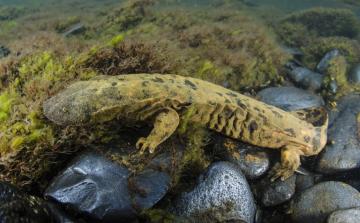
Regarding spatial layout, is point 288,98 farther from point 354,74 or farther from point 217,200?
point 217,200

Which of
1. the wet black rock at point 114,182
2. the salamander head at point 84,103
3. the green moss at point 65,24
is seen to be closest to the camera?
the wet black rock at point 114,182

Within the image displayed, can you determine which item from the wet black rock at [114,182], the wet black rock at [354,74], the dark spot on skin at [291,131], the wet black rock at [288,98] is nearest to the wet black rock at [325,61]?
the wet black rock at [354,74]

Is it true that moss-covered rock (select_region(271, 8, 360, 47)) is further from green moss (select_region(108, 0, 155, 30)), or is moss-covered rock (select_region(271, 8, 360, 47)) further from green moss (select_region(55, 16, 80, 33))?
green moss (select_region(55, 16, 80, 33))

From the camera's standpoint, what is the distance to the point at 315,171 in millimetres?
4469

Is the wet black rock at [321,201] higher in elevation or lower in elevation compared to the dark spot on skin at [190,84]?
lower

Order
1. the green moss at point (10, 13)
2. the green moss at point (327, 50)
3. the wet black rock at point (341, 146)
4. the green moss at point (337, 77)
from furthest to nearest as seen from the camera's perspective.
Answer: the green moss at point (10, 13)
the green moss at point (327, 50)
the green moss at point (337, 77)
the wet black rock at point (341, 146)

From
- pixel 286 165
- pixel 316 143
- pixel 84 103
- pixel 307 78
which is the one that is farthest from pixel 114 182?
pixel 307 78

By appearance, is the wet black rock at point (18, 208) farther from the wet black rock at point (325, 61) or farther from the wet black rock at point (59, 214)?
the wet black rock at point (325, 61)

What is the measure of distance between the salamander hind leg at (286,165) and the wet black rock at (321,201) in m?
0.48

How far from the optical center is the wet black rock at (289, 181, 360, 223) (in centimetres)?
339

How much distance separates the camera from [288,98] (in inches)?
228

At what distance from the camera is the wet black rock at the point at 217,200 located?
127 inches

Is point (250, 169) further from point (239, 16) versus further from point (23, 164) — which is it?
point (239, 16)

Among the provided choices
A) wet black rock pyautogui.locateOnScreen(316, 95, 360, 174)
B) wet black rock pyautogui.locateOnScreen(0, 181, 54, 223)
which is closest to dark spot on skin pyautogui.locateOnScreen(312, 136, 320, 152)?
wet black rock pyautogui.locateOnScreen(316, 95, 360, 174)
